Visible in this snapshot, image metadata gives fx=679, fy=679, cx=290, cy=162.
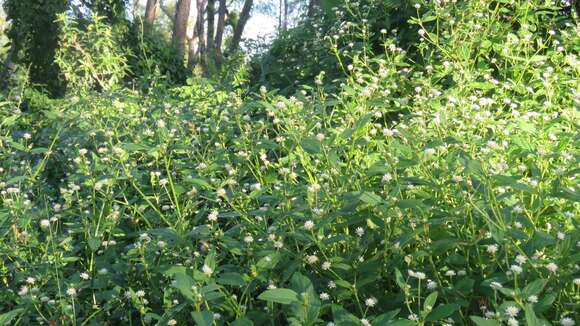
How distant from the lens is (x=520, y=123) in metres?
3.09

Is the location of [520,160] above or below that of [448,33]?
below

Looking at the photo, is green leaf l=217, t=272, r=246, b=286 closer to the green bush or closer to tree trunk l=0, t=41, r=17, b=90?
the green bush

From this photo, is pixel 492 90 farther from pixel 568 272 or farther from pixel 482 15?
pixel 568 272

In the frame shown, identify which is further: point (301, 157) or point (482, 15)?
point (482, 15)

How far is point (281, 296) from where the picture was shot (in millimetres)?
1798

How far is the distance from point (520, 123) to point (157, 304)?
1789mm

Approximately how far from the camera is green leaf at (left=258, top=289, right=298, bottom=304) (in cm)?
178

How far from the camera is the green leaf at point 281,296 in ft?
5.85

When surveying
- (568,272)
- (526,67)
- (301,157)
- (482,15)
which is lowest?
(568,272)

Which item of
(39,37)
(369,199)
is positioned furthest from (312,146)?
(39,37)

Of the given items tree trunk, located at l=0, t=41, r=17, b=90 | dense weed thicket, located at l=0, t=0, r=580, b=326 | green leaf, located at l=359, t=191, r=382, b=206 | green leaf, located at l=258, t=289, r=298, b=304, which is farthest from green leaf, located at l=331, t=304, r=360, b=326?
tree trunk, located at l=0, t=41, r=17, b=90

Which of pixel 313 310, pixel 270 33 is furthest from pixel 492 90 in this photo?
pixel 270 33

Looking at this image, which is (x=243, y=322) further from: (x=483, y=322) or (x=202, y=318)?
(x=483, y=322)

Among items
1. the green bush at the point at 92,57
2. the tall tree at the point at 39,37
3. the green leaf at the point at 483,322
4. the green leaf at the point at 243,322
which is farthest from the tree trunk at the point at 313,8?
the green leaf at the point at 483,322
